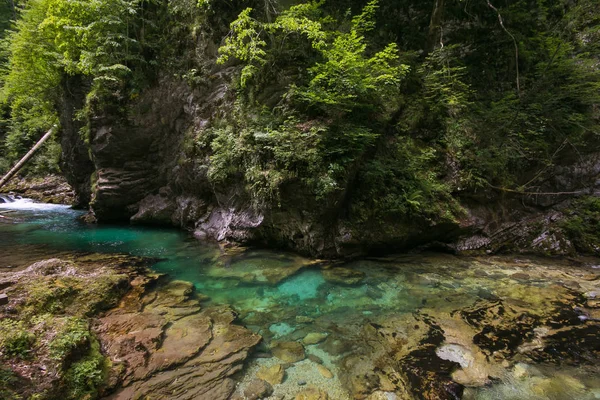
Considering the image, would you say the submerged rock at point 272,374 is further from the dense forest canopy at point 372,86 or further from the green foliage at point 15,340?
the dense forest canopy at point 372,86

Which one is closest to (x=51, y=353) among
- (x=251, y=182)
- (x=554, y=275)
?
(x=251, y=182)

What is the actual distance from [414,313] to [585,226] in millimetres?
6555

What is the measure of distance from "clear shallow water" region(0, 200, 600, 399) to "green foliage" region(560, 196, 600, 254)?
1.17 m

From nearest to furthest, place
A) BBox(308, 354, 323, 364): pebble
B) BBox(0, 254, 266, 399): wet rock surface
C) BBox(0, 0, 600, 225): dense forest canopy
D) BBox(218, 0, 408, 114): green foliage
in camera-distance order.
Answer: BBox(0, 254, 266, 399): wet rock surface
BBox(308, 354, 323, 364): pebble
BBox(218, 0, 408, 114): green foliage
BBox(0, 0, 600, 225): dense forest canopy

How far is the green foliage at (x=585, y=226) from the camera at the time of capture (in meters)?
7.56

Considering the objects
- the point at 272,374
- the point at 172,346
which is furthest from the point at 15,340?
the point at 272,374

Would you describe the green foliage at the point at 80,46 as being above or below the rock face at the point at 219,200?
above

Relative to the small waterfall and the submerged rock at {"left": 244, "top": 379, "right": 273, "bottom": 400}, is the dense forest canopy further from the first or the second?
the small waterfall

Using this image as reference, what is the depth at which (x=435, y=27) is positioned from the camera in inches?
358

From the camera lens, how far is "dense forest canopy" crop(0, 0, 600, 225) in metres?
7.24

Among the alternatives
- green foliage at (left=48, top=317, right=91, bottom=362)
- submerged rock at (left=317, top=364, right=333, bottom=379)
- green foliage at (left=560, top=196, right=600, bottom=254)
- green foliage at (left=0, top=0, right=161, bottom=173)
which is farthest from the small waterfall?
green foliage at (left=560, top=196, right=600, bottom=254)

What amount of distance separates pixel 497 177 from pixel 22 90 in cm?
2046

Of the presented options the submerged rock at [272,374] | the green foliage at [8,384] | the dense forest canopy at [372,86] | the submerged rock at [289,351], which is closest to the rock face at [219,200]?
the dense forest canopy at [372,86]

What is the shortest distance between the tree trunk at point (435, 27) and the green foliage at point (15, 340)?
11.8m
